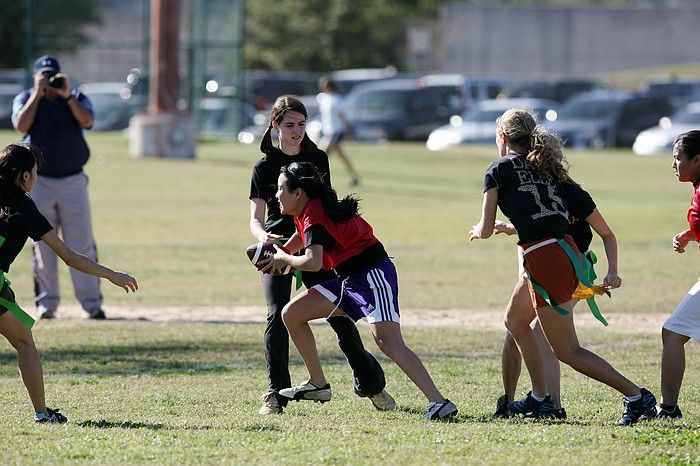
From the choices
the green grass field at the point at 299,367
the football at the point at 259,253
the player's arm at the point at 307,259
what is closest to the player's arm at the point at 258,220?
the football at the point at 259,253

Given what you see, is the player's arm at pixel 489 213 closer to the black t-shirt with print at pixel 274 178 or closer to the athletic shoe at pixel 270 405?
the black t-shirt with print at pixel 274 178

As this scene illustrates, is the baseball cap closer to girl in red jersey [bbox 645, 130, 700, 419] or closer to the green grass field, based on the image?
the green grass field

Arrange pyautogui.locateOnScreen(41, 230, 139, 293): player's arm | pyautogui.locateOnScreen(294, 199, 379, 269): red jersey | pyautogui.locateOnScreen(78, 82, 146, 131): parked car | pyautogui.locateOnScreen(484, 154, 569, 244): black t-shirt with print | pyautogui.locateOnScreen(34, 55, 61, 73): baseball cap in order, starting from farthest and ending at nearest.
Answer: pyautogui.locateOnScreen(78, 82, 146, 131): parked car, pyautogui.locateOnScreen(34, 55, 61, 73): baseball cap, pyautogui.locateOnScreen(294, 199, 379, 269): red jersey, pyautogui.locateOnScreen(484, 154, 569, 244): black t-shirt with print, pyautogui.locateOnScreen(41, 230, 139, 293): player's arm

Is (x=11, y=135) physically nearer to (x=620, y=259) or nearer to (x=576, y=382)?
(x=620, y=259)

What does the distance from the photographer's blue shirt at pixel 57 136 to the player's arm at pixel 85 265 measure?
480cm

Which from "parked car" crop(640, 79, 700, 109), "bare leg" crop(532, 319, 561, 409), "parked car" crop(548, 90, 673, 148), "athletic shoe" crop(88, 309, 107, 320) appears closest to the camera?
"bare leg" crop(532, 319, 561, 409)

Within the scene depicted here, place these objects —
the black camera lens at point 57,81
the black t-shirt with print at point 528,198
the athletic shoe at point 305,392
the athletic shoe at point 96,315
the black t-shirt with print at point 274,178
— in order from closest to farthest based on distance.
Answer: the black t-shirt with print at point 528,198
the athletic shoe at point 305,392
the black t-shirt with print at point 274,178
the black camera lens at point 57,81
the athletic shoe at point 96,315

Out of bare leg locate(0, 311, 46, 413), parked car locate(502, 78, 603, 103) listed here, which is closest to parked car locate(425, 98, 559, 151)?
parked car locate(502, 78, 603, 103)

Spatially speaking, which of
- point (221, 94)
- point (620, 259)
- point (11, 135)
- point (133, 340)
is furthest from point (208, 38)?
point (133, 340)

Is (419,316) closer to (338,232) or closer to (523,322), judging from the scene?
(523,322)

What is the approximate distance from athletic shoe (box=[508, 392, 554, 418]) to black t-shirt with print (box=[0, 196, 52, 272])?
2.75m

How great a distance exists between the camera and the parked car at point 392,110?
38156mm

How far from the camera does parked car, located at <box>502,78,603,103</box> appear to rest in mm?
42156

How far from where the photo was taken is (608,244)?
6.87 meters
